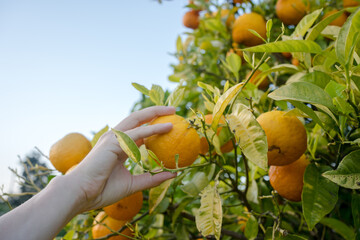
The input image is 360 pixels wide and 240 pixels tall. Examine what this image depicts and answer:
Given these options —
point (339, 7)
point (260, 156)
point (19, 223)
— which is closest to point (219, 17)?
point (339, 7)

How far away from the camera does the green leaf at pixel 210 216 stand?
709mm

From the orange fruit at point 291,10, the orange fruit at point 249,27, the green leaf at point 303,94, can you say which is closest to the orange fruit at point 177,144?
the green leaf at point 303,94

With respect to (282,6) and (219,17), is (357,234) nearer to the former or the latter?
(282,6)

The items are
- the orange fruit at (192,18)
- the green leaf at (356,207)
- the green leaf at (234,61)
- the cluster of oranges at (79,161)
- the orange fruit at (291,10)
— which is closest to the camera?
the green leaf at (356,207)

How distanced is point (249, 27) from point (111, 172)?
922 millimetres

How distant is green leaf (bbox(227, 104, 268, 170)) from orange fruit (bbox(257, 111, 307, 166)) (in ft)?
0.34

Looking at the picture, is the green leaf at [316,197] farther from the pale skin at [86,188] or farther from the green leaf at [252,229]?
the pale skin at [86,188]

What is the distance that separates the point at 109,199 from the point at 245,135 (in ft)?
1.57

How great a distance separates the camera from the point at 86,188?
823 mm

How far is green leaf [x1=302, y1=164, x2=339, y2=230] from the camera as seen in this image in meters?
0.72

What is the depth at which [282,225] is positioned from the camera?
3.22ft

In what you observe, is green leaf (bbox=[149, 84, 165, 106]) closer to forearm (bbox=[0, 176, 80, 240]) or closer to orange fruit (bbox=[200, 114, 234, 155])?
orange fruit (bbox=[200, 114, 234, 155])

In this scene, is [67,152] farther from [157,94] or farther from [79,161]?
[157,94]

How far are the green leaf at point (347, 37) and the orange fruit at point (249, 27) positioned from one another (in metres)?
0.80
